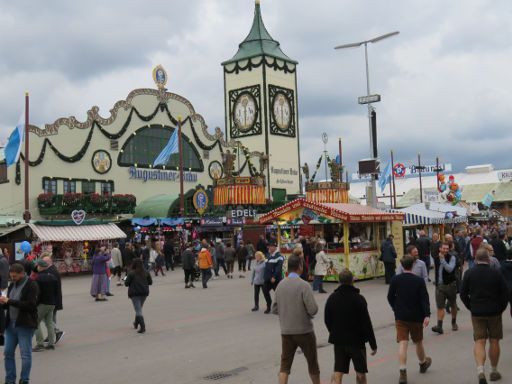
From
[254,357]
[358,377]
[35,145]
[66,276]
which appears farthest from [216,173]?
[358,377]

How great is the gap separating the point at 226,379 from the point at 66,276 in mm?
22481

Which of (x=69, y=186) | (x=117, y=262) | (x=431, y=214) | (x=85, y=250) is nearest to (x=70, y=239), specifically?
(x=85, y=250)

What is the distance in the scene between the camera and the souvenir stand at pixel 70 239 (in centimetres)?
2834

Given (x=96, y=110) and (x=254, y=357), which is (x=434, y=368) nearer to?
(x=254, y=357)

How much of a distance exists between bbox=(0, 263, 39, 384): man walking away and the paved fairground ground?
2.38ft

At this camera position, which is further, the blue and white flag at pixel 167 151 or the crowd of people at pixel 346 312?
the blue and white flag at pixel 167 151

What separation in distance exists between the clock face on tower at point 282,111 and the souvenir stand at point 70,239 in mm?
22107

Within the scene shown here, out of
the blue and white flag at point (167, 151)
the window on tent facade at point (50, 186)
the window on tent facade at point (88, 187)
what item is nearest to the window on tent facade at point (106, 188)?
the window on tent facade at point (88, 187)

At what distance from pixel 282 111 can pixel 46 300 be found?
42109 millimetres

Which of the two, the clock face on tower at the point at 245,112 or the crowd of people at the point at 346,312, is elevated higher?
the clock face on tower at the point at 245,112

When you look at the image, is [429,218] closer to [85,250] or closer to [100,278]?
[100,278]

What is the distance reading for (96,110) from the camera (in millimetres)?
37469

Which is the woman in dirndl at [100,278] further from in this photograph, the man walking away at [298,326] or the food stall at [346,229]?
the man walking away at [298,326]

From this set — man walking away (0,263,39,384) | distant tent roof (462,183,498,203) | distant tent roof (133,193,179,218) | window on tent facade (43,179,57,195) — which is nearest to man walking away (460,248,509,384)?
man walking away (0,263,39,384)
